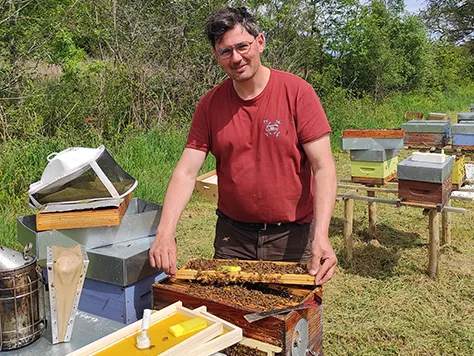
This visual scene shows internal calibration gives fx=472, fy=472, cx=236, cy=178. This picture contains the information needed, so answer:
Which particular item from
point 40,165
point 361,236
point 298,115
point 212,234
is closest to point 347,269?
point 361,236

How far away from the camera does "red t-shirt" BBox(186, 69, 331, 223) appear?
1.94 m

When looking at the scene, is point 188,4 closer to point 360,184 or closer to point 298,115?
point 360,184

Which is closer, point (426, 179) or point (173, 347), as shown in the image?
point (173, 347)

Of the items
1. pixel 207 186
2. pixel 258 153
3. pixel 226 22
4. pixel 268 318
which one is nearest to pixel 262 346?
pixel 268 318

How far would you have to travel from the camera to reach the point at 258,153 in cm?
199

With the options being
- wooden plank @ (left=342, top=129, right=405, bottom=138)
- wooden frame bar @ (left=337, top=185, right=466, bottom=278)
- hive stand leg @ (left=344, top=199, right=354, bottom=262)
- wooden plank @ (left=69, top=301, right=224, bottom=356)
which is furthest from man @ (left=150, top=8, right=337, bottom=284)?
wooden plank @ (left=342, top=129, right=405, bottom=138)

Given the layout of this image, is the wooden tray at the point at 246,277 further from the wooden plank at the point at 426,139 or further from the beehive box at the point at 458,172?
the wooden plank at the point at 426,139

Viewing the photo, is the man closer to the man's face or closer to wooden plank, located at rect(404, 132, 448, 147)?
the man's face

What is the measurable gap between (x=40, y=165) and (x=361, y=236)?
3723 mm

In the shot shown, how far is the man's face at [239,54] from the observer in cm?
186

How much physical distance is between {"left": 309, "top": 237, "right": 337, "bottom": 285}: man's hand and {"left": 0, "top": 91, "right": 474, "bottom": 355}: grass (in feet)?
5.84

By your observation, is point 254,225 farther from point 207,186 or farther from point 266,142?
point 207,186

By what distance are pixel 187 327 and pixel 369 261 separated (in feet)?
12.3

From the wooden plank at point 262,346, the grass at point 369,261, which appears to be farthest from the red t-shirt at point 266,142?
the grass at point 369,261
